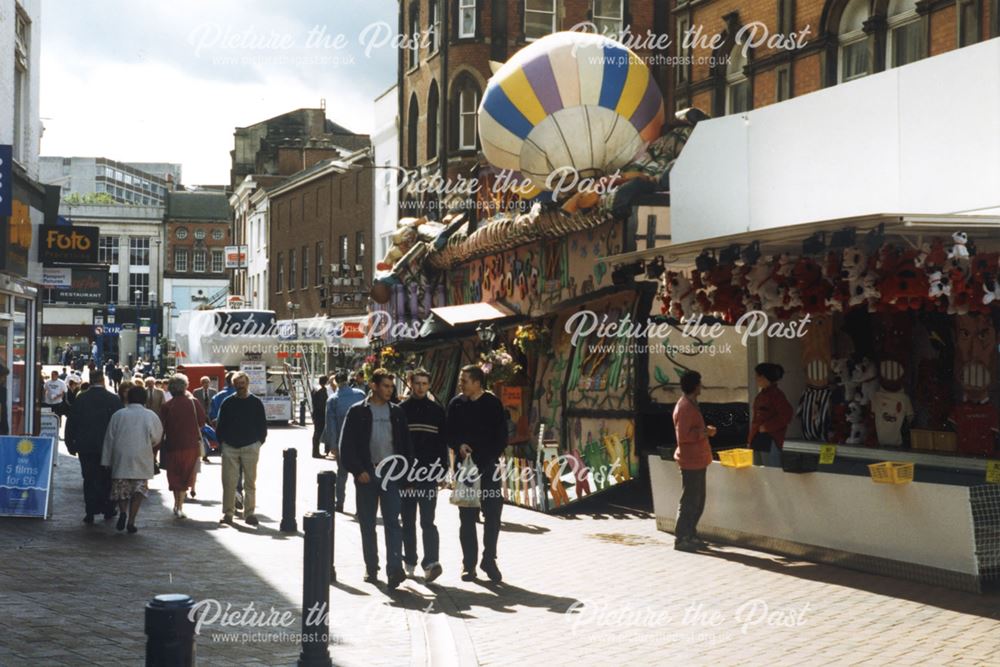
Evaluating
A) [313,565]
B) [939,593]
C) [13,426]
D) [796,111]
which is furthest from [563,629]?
[13,426]

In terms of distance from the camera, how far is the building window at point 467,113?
1435 inches

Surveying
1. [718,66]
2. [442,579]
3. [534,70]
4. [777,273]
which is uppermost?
[718,66]

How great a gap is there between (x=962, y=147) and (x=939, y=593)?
420 cm

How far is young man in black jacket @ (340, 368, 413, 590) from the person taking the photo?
10875 mm

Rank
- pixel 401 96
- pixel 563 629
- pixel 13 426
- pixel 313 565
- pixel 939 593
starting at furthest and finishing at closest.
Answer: pixel 401 96 < pixel 13 426 < pixel 939 593 < pixel 563 629 < pixel 313 565

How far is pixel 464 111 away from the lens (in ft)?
121

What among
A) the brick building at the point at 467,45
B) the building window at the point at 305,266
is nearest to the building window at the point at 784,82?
the brick building at the point at 467,45

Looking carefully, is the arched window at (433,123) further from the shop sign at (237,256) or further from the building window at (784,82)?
the shop sign at (237,256)

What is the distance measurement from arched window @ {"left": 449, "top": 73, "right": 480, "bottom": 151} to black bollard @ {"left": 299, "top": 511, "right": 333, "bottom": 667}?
95.8ft

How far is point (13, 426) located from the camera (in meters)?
21.9

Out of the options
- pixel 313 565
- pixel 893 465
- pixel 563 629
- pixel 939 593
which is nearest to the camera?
pixel 313 565

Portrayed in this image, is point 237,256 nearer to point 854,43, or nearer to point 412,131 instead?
point 412,131

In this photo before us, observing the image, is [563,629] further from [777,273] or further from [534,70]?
[534,70]

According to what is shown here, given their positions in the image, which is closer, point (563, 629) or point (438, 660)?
Answer: point (438, 660)
